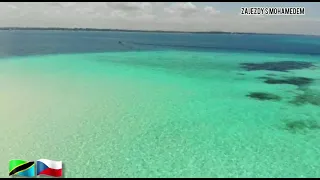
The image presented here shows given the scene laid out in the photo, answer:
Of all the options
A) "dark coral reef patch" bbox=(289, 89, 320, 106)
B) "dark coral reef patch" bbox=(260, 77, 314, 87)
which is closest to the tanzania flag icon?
"dark coral reef patch" bbox=(289, 89, 320, 106)

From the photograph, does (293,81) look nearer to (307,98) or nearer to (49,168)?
(307,98)

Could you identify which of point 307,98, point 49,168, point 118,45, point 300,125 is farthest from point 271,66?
point 118,45

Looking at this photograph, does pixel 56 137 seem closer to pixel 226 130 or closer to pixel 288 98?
pixel 226 130

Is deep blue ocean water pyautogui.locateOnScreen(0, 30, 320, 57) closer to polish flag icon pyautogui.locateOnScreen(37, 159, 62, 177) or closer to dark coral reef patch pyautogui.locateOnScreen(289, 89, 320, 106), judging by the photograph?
polish flag icon pyautogui.locateOnScreen(37, 159, 62, 177)

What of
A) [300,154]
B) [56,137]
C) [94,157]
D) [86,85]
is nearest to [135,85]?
[86,85]

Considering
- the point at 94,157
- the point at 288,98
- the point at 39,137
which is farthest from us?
the point at 288,98

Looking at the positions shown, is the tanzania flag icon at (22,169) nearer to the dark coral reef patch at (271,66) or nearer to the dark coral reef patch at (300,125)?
the dark coral reef patch at (300,125)
